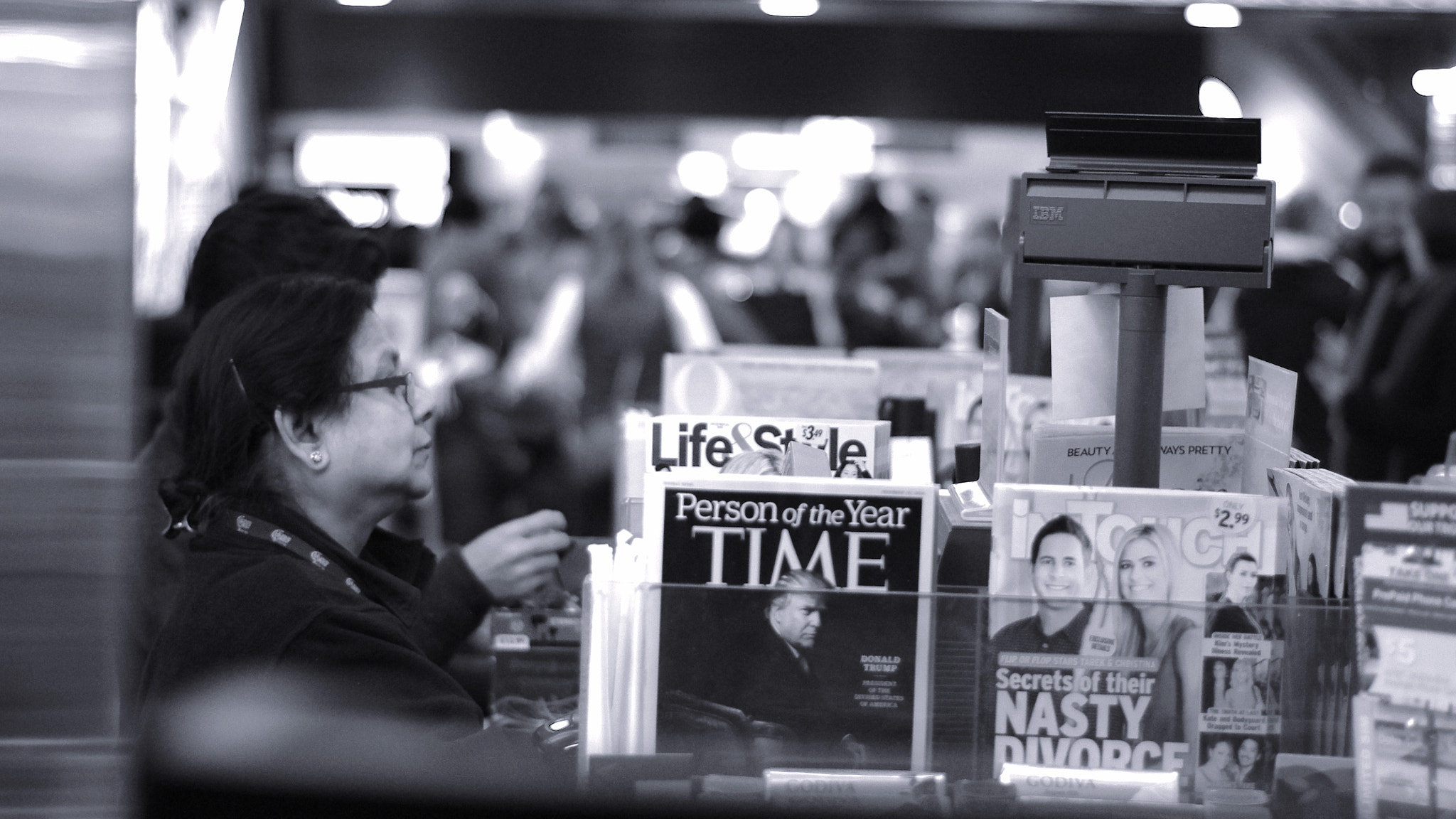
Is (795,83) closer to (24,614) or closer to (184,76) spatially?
(184,76)

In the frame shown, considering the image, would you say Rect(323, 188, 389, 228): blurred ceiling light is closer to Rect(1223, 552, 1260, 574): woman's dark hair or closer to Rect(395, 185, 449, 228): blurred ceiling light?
Rect(395, 185, 449, 228): blurred ceiling light

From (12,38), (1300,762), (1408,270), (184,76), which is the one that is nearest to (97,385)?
(12,38)

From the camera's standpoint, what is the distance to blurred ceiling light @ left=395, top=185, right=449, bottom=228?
8.03m

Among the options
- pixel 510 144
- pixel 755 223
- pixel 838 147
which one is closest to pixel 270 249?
pixel 510 144

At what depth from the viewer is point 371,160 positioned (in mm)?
7770

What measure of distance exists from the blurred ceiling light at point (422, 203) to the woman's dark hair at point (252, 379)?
6.30m

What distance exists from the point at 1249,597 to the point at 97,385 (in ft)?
4.57

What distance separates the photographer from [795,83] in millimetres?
6895

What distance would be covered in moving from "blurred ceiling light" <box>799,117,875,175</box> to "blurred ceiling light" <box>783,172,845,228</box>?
528 mm

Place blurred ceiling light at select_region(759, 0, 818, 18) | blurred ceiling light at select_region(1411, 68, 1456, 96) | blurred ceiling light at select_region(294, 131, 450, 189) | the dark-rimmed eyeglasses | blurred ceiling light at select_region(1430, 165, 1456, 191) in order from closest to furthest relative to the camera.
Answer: the dark-rimmed eyeglasses < blurred ceiling light at select_region(759, 0, 818, 18) < blurred ceiling light at select_region(1411, 68, 1456, 96) < blurred ceiling light at select_region(1430, 165, 1456, 191) < blurred ceiling light at select_region(294, 131, 450, 189)

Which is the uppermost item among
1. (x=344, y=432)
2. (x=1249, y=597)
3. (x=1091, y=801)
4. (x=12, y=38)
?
(x=12, y=38)

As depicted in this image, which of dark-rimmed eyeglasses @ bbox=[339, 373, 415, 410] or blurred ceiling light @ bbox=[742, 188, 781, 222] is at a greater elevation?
blurred ceiling light @ bbox=[742, 188, 781, 222]

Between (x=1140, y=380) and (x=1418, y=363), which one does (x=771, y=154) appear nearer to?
(x=1418, y=363)

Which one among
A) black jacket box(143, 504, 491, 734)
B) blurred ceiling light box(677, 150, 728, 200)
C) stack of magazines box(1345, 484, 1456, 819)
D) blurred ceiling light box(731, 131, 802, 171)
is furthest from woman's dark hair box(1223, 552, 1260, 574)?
blurred ceiling light box(731, 131, 802, 171)
